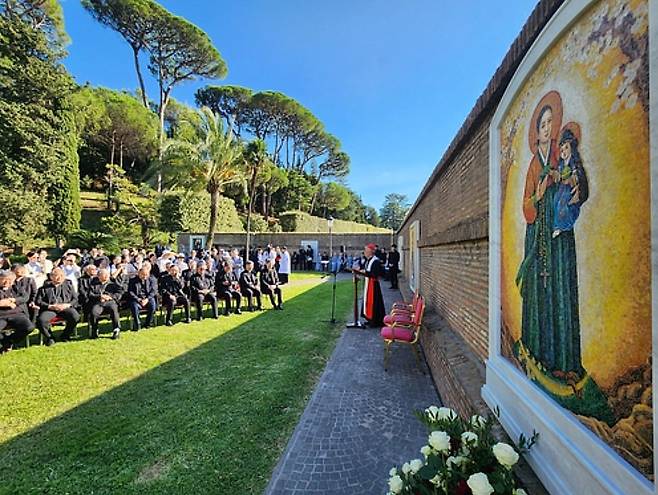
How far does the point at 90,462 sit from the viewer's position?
2.88 meters

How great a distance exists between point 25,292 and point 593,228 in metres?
8.40

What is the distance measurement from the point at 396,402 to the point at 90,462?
3.11 meters

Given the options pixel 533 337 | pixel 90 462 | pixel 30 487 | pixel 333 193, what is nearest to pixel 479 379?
pixel 533 337

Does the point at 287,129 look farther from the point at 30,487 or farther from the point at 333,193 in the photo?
the point at 30,487

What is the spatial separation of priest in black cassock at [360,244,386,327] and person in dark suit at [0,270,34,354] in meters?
6.57

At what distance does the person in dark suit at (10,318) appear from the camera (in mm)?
5820

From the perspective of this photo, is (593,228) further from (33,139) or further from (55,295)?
(33,139)

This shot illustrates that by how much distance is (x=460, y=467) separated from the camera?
5.10 ft

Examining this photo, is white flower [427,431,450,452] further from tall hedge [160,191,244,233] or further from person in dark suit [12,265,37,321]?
tall hedge [160,191,244,233]

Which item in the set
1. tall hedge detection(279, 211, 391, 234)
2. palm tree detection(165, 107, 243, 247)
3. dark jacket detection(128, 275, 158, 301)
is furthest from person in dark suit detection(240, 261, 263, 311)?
tall hedge detection(279, 211, 391, 234)

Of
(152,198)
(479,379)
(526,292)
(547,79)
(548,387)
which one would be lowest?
(479,379)

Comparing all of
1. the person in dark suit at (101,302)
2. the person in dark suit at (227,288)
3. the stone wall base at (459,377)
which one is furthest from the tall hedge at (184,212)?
the stone wall base at (459,377)

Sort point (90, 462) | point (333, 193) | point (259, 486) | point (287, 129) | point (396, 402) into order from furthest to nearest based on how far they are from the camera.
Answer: point (333, 193)
point (287, 129)
point (396, 402)
point (90, 462)
point (259, 486)

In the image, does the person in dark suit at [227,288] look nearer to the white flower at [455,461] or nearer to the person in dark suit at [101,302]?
the person in dark suit at [101,302]
